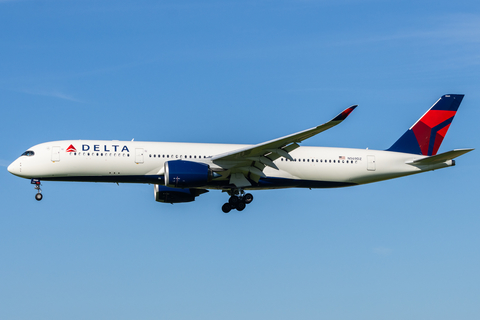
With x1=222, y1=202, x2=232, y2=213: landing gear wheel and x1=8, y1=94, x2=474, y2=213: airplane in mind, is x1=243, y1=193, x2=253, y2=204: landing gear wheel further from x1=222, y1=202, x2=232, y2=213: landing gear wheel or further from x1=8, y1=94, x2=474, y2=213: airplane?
x1=222, y1=202, x2=232, y2=213: landing gear wheel

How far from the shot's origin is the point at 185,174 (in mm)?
32219

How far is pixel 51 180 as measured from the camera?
33.9 metres

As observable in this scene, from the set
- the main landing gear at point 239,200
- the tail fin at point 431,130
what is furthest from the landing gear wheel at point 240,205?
the tail fin at point 431,130

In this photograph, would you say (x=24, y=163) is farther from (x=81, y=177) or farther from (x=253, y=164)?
(x=253, y=164)

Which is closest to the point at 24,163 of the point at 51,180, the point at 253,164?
the point at 51,180

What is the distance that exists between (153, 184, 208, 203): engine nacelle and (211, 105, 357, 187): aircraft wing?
4.85 meters

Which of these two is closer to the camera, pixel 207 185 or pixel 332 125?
pixel 332 125

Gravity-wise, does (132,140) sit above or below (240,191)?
above

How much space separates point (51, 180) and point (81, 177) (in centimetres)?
173

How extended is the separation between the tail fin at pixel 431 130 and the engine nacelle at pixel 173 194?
1202 centimetres

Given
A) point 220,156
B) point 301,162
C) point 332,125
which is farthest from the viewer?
point 301,162

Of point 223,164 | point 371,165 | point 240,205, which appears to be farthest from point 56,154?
point 371,165

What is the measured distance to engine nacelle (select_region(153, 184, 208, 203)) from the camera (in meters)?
38.1

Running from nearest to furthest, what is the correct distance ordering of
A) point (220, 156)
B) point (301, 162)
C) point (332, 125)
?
point (332, 125) → point (220, 156) → point (301, 162)
